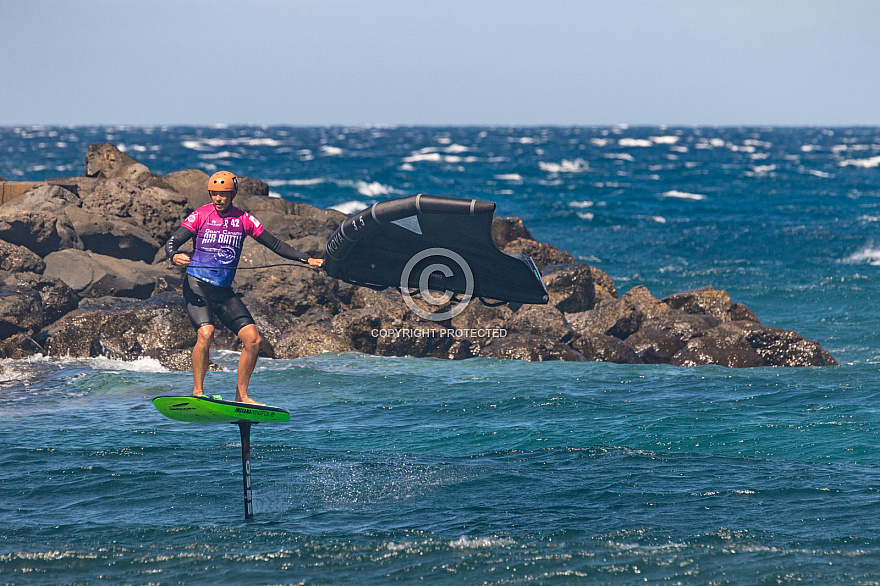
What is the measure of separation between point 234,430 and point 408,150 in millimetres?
91611

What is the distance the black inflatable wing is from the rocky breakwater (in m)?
7.01

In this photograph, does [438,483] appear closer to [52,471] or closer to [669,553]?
[669,553]

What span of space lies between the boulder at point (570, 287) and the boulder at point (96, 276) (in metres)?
8.93

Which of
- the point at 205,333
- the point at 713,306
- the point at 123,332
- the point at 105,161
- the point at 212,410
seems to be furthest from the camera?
the point at 105,161

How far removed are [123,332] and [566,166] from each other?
224 feet

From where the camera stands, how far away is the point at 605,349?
19406 millimetres

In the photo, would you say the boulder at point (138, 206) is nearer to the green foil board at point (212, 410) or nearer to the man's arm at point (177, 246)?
the man's arm at point (177, 246)

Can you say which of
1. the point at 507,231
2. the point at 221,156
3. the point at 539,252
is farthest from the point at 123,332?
the point at 221,156

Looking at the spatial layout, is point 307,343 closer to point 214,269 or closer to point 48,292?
point 48,292

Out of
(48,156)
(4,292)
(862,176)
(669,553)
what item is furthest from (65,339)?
(48,156)

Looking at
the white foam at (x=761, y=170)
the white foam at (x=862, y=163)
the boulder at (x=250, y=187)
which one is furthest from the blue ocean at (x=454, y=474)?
the white foam at (x=862, y=163)

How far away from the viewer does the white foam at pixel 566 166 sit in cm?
7938

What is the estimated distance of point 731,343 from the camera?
19375mm

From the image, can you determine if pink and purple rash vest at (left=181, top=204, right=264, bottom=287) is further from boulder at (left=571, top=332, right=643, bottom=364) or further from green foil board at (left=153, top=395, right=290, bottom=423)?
boulder at (left=571, top=332, right=643, bottom=364)
